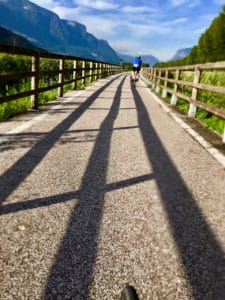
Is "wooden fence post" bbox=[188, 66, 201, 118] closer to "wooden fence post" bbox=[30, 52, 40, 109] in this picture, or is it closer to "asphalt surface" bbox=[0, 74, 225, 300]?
"asphalt surface" bbox=[0, 74, 225, 300]

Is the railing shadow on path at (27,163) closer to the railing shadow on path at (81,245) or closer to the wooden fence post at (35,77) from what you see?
the railing shadow on path at (81,245)

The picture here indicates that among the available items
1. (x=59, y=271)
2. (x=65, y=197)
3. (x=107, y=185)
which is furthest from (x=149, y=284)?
(x=107, y=185)

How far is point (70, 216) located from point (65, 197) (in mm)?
402

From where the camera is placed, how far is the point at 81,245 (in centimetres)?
250

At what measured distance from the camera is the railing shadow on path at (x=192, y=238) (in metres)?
2.20

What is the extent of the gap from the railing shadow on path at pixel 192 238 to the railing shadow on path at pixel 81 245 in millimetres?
620

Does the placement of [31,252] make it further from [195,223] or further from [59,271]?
Answer: [195,223]

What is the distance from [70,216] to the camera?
292 centimetres

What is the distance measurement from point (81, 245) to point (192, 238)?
0.87 meters

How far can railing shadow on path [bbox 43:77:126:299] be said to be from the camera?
2055mm

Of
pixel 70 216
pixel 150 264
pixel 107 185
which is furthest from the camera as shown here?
pixel 107 185

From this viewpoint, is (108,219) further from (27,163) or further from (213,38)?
(213,38)

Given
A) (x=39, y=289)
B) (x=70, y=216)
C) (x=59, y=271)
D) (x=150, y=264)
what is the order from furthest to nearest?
(x=70, y=216) → (x=150, y=264) → (x=59, y=271) → (x=39, y=289)

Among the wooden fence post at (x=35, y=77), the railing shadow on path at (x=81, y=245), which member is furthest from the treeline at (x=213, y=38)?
the railing shadow on path at (x=81, y=245)
